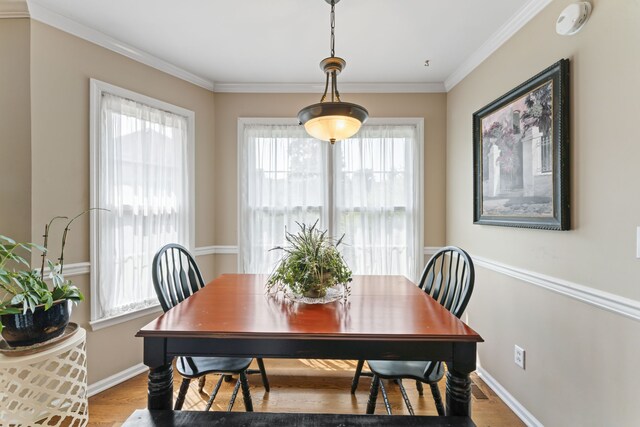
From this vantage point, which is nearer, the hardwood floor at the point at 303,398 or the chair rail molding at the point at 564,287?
the chair rail molding at the point at 564,287

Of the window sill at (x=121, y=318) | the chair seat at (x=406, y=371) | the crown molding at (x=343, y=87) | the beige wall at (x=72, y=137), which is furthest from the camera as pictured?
the crown molding at (x=343, y=87)

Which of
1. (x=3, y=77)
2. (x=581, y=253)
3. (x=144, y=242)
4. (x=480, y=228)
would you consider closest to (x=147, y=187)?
(x=144, y=242)

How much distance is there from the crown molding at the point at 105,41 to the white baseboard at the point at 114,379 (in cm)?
231

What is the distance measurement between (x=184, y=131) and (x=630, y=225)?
3073 mm

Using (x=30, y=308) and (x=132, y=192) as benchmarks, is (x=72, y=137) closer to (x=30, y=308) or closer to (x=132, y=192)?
(x=132, y=192)

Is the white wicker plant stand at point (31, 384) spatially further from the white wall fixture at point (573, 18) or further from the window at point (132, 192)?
the white wall fixture at point (573, 18)

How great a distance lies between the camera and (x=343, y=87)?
3.06 metres

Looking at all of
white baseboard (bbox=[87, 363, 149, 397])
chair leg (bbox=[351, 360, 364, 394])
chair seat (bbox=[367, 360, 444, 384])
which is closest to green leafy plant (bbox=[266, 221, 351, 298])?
chair seat (bbox=[367, 360, 444, 384])

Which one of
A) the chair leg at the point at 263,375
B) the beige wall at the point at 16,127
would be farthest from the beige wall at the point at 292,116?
the beige wall at the point at 16,127

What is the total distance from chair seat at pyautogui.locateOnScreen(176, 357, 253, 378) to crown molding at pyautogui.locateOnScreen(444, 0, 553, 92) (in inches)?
101

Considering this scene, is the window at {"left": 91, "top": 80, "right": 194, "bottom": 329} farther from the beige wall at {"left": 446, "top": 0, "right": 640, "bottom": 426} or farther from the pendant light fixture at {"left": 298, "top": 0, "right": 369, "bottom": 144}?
the beige wall at {"left": 446, "top": 0, "right": 640, "bottom": 426}

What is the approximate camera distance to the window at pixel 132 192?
2.23 meters

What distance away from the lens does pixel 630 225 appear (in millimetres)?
1299

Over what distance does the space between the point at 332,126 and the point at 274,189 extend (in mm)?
1530
